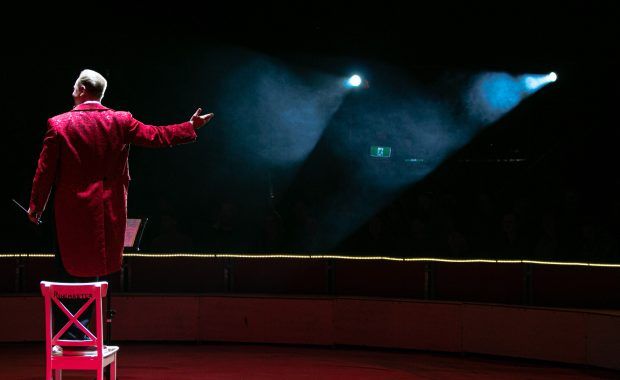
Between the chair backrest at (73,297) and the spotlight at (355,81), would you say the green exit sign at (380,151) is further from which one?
the chair backrest at (73,297)

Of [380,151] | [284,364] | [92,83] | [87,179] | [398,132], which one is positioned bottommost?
[284,364]

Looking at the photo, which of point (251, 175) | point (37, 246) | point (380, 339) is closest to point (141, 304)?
Answer: point (37, 246)

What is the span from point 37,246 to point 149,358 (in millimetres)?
1814

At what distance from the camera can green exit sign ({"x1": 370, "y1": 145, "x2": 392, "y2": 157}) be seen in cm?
843

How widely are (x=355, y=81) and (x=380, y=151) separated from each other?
Answer: 0.82 meters

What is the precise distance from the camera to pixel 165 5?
7.78m

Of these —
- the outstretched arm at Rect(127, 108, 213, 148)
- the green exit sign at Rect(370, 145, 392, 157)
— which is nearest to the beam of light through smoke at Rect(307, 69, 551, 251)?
the green exit sign at Rect(370, 145, 392, 157)

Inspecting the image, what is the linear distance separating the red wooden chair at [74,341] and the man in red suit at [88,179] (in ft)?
0.37

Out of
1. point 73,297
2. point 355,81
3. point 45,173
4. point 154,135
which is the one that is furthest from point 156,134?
point 355,81

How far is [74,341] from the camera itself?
3.23 meters

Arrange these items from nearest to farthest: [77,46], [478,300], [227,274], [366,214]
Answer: [478,300]
[227,274]
[77,46]
[366,214]

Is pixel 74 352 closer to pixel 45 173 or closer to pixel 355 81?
pixel 45 173

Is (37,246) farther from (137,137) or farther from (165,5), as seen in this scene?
(137,137)

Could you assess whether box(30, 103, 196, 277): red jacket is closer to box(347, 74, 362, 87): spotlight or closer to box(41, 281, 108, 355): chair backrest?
box(41, 281, 108, 355): chair backrest
